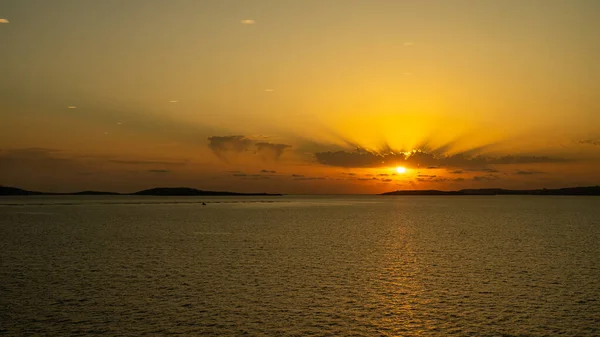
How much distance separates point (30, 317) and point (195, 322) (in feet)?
30.6

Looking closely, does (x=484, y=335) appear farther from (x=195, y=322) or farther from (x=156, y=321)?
(x=156, y=321)

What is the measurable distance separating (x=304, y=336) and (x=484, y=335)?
9.19m

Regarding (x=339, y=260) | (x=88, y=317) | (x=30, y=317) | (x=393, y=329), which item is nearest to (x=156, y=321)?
(x=88, y=317)

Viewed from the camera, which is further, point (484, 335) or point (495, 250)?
point (495, 250)

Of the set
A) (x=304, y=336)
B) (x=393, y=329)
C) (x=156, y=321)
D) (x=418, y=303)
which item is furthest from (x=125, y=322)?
(x=418, y=303)

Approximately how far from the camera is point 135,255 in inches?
2381

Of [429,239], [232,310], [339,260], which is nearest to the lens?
[232,310]

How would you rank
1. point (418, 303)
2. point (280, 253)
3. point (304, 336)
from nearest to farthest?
point (304, 336) < point (418, 303) < point (280, 253)

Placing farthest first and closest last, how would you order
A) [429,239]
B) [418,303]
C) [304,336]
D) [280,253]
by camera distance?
[429,239] < [280,253] < [418,303] < [304,336]

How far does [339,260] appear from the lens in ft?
187

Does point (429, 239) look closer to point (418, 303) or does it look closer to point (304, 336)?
point (418, 303)

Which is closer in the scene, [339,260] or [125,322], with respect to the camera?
[125,322]

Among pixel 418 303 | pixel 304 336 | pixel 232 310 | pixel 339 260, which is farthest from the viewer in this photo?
pixel 339 260

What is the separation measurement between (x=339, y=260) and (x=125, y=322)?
99.9ft
